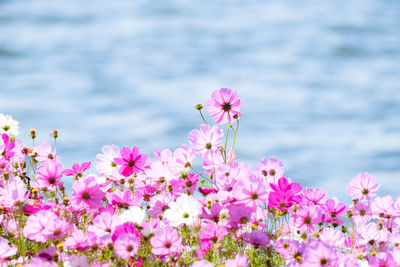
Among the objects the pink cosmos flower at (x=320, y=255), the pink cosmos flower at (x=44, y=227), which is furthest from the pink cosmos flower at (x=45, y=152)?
the pink cosmos flower at (x=320, y=255)

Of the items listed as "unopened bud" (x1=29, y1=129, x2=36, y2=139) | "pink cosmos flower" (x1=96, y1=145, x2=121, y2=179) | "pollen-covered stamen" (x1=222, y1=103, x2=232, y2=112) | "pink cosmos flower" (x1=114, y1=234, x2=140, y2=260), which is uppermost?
"unopened bud" (x1=29, y1=129, x2=36, y2=139)

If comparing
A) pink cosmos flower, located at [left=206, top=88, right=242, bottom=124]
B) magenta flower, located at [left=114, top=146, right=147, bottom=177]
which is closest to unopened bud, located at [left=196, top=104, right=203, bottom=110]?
pink cosmos flower, located at [left=206, top=88, right=242, bottom=124]

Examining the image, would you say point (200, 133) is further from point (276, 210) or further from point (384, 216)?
point (384, 216)

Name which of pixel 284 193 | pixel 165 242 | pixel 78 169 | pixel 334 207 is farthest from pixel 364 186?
pixel 78 169

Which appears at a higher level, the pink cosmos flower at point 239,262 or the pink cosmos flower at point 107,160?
the pink cosmos flower at point 107,160

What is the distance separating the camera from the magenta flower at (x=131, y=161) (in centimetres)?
220

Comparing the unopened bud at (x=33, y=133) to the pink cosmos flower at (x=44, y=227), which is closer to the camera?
the pink cosmos flower at (x=44, y=227)

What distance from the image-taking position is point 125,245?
1624 millimetres

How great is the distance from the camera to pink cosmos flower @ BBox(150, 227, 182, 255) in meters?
1.73

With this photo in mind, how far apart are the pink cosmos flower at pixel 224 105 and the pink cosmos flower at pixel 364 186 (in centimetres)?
54

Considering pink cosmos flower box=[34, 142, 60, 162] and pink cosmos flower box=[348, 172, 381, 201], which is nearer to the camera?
pink cosmos flower box=[348, 172, 381, 201]

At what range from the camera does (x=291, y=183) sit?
2053mm

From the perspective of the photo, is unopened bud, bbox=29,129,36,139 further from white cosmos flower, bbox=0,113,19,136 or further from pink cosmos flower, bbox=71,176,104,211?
pink cosmos flower, bbox=71,176,104,211

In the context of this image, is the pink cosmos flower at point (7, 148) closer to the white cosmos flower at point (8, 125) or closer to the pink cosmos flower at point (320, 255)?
the white cosmos flower at point (8, 125)
